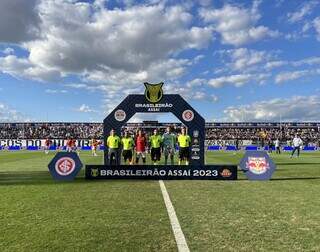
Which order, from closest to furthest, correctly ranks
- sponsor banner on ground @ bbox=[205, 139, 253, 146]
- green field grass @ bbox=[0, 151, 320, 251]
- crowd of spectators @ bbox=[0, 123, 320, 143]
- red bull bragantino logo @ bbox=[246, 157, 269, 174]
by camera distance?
green field grass @ bbox=[0, 151, 320, 251], red bull bragantino logo @ bbox=[246, 157, 269, 174], sponsor banner on ground @ bbox=[205, 139, 253, 146], crowd of spectators @ bbox=[0, 123, 320, 143]

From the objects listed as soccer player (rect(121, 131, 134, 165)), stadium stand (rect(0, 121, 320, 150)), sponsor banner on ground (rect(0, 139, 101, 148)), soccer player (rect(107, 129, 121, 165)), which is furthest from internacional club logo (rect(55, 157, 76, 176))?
stadium stand (rect(0, 121, 320, 150))

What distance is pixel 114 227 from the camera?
7.71m

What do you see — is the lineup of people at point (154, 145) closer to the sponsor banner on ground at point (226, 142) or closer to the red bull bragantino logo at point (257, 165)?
the red bull bragantino logo at point (257, 165)

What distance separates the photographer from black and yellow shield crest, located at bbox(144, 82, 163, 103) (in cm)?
2400

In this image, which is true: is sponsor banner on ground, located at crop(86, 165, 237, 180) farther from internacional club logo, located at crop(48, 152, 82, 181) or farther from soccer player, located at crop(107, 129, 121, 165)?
soccer player, located at crop(107, 129, 121, 165)

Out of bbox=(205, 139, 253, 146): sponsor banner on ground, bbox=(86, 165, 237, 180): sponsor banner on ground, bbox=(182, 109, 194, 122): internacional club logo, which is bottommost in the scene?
bbox=(86, 165, 237, 180): sponsor banner on ground

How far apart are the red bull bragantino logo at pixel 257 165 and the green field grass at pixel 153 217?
7.04ft

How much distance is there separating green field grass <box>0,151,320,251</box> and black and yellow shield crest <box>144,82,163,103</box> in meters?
10.0

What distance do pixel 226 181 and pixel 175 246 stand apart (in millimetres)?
10228

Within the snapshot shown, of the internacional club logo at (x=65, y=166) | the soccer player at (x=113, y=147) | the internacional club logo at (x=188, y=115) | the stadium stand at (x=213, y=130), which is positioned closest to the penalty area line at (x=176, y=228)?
the internacional club logo at (x=65, y=166)

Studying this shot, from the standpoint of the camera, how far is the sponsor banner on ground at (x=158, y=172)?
16.8 meters

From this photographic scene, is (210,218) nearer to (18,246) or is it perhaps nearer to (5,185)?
(18,246)

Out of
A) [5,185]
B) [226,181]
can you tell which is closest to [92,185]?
[5,185]

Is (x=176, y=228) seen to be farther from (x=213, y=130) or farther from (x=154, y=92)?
(x=213, y=130)
